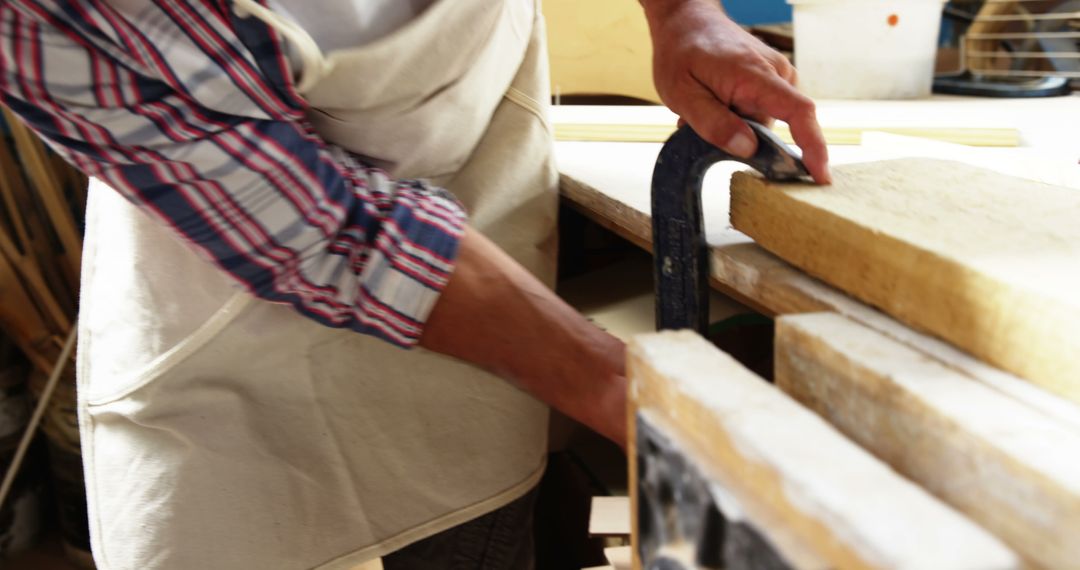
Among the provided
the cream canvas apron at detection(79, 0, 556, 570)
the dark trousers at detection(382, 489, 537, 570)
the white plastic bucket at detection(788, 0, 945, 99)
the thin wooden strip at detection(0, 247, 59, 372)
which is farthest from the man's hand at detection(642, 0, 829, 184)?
the thin wooden strip at detection(0, 247, 59, 372)

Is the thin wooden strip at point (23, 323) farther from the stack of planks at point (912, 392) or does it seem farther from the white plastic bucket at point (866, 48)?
the stack of planks at point (912, 392)

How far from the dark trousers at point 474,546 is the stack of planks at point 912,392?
48 centimetres

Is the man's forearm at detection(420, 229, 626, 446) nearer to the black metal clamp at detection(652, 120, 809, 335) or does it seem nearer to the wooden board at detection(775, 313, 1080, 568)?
the black metal clamp at detection(652, 120, 809, 335)

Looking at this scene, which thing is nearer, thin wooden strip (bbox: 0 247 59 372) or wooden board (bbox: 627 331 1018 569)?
wooden board (bbox: 627 331 1018 569)

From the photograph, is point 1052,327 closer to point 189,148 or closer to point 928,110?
point 189,148

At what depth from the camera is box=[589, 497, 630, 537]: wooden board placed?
→ 972mm

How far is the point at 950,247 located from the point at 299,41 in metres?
0.40

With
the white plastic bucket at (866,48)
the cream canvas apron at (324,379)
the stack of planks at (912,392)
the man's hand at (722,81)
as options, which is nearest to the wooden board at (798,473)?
the stack of planks at (912,392)

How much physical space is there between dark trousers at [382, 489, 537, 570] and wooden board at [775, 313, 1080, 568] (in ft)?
1.66

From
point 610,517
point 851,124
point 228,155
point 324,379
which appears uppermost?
point 228,155

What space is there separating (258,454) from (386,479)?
0.41 feet

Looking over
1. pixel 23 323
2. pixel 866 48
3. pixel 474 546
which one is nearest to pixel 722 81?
pixel 474 546

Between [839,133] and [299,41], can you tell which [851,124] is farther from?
[299,41]

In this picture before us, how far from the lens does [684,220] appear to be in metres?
0.62
